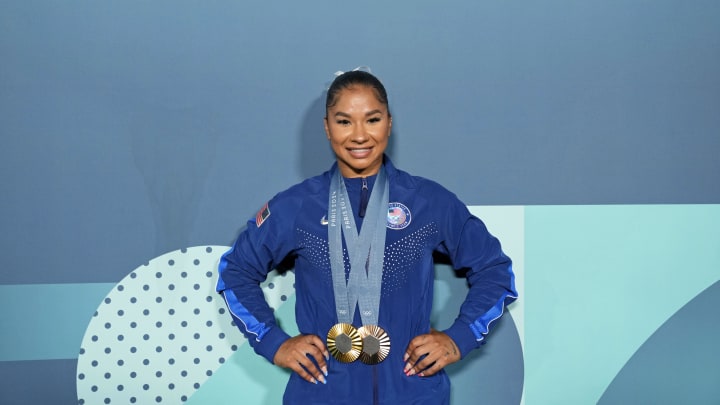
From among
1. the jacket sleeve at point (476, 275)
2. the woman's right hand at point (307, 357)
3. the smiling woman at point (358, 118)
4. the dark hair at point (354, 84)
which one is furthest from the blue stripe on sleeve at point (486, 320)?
the dark hair at point (354, 84)

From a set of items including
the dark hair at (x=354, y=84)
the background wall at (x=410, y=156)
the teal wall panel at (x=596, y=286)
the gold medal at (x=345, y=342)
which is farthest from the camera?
the teal wall panel at (x=596, y=286)

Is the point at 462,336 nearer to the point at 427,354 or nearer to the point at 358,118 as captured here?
the point at 427,354

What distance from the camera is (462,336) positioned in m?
2.06

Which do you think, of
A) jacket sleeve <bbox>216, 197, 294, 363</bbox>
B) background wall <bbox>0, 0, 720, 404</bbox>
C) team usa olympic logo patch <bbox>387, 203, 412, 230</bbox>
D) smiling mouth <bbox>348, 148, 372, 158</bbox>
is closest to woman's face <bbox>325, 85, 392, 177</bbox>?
smiling mouth <bbox>348, 148, 372, 158</bbox>

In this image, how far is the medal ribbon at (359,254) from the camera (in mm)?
2039

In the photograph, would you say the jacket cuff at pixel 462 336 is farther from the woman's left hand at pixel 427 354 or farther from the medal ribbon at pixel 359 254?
the medal ribbon at pixel 359 254

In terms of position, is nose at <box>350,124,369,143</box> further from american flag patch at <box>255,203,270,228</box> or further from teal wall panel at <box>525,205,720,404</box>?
teal wall panel at <box>525,205,720,404</box>

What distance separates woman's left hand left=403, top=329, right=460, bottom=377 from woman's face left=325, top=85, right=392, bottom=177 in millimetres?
493

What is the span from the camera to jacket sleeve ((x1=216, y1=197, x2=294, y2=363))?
2078 millimetres

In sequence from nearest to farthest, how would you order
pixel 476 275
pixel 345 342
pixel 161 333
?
pixel 345 342, pixel 476 275, pixel 161 333

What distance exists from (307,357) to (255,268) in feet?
1.07

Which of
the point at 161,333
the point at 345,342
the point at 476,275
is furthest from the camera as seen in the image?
the point at 161,333

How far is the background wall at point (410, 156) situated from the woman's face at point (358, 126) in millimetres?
429

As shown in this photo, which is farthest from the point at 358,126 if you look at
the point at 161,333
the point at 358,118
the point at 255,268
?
the point at 161,333
